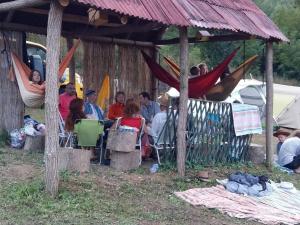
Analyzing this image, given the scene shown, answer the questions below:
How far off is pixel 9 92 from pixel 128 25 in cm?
241

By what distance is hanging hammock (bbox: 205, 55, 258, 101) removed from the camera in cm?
1089

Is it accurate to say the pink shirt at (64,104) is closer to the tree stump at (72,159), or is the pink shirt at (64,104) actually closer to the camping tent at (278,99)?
the tree stump at (72,159)

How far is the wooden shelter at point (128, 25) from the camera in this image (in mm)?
6941

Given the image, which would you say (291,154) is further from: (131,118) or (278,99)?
(278,99)

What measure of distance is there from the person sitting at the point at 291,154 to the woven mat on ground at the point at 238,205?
8.75 feet

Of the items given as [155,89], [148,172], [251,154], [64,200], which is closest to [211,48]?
[155,89]

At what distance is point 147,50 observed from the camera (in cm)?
1258

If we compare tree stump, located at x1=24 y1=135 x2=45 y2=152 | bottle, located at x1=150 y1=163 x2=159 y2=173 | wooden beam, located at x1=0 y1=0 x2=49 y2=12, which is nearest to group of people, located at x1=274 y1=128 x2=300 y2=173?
bottle, located at x1=150 y1=163 x2=159 y2=173

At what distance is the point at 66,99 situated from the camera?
10008mm

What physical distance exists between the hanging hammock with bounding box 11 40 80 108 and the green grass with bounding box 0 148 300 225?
3.08 ft

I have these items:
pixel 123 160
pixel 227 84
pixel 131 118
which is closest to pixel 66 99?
pixel 131 118

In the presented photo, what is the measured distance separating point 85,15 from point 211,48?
17311mm

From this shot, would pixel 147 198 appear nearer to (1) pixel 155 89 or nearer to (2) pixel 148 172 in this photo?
(2) pixel 148 172

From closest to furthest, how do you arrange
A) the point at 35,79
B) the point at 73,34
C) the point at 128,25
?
the point at 35,79 < the point at 128,25 < the point at 73,34
